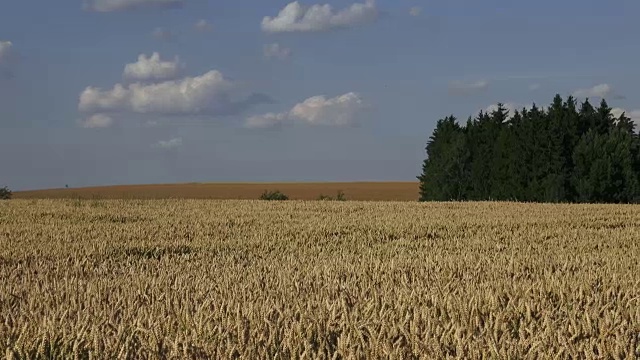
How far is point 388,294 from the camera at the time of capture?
642 cm

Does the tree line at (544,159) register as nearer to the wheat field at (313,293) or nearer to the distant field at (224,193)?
the distant field at (224,193)

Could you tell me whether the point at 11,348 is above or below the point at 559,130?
below

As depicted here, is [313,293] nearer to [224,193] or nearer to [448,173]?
[448,173]

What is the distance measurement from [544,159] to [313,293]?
36684 millimetres

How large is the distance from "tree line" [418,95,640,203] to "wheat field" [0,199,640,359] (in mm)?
24826

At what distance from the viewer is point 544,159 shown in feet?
135

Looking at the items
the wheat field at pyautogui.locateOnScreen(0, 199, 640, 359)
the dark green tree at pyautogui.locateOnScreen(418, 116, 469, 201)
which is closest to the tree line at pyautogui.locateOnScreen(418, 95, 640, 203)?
the dark green tree at pyautogui.locateOnScreen(418, 116, 469, 201)

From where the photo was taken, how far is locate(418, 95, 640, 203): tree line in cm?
4012

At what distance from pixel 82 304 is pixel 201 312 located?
1.69m

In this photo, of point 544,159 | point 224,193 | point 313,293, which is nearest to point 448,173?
point 544,159

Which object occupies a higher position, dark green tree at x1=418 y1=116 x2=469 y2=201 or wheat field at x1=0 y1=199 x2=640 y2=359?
dark green tree at x1=418 y1=116 x2=469 y2=201

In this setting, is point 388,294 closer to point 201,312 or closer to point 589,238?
point 201,312

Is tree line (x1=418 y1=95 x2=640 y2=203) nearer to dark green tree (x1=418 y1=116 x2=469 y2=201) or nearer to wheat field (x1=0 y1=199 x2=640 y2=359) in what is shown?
dark green tree (x1=418 y1=116 x2=469 y2=201)

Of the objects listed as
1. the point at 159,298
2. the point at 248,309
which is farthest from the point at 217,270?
the point at 248,309
